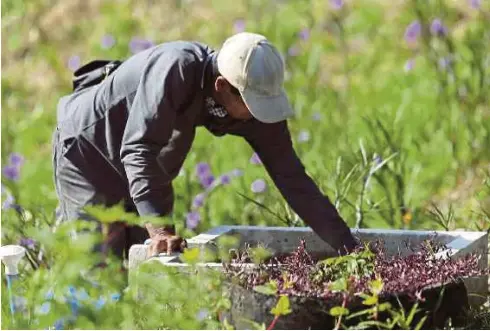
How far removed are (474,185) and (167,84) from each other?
208 centimetres

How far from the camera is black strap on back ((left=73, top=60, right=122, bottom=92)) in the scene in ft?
14.7

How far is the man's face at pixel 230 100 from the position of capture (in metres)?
3.88

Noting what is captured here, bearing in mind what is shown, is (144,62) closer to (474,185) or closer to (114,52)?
(474,185)

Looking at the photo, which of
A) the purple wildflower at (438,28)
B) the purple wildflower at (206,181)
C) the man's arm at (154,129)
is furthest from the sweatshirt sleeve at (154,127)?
the purple wildflower at (438,28)

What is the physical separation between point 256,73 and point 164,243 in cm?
59

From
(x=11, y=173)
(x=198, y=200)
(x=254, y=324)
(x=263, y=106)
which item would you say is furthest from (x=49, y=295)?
(x=11, y=173)

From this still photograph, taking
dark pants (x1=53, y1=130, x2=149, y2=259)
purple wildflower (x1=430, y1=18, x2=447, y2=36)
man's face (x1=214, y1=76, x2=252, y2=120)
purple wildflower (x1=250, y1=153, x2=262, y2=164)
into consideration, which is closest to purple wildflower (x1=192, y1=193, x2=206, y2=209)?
purple wildflower (x1=250, y1=153, x2=262, y2=164)

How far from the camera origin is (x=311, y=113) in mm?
6219

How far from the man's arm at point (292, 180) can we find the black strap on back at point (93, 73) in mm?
639

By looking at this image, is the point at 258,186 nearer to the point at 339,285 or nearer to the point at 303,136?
the point at 303,136

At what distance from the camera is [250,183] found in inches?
213

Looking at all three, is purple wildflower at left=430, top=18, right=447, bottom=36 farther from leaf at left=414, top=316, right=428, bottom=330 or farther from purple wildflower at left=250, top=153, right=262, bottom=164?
leaf at left=414, top=316, right=428, bottom=330

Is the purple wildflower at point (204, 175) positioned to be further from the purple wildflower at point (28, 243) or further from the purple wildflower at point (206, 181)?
the purple wildflower at point (28, 243)

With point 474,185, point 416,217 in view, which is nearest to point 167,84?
point 416,217
